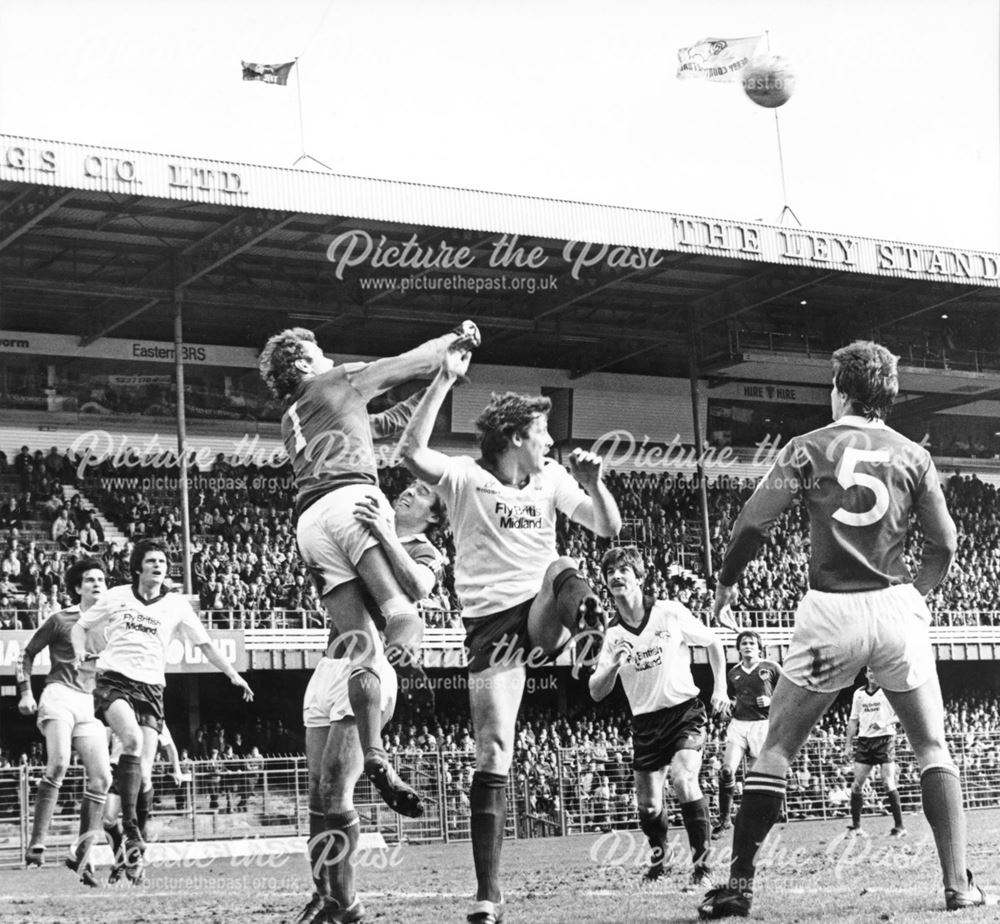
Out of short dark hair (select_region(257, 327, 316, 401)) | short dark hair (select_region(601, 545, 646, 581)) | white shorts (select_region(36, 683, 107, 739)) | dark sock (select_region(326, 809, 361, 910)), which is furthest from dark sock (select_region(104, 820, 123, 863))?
short dark hair (select_region(257, 327, 316, 401))

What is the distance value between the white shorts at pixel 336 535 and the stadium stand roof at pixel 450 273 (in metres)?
19.7

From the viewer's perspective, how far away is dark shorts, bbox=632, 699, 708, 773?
9.78 m

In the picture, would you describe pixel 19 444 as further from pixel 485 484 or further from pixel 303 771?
pixel 485 484

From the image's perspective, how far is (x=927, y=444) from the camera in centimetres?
4197

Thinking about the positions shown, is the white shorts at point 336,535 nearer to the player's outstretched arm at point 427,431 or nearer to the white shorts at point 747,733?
the player's outstretched arm at point 427,431

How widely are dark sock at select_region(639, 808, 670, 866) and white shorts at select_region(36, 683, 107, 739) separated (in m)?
4.41

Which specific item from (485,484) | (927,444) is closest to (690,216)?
(927,444)

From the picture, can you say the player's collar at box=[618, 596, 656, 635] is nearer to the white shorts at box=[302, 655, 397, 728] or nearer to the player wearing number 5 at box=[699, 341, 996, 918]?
the white shorts at box=[302, 655, 397, 728]

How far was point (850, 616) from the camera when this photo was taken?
19.3 feet

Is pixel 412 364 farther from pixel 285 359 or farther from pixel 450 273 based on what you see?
pixel 450 273

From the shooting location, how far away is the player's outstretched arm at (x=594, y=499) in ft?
20.3

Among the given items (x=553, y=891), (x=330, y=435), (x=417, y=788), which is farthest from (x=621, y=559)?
(x=417, y=788)

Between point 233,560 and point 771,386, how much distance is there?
735 inches

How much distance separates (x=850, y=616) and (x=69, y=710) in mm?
7157
